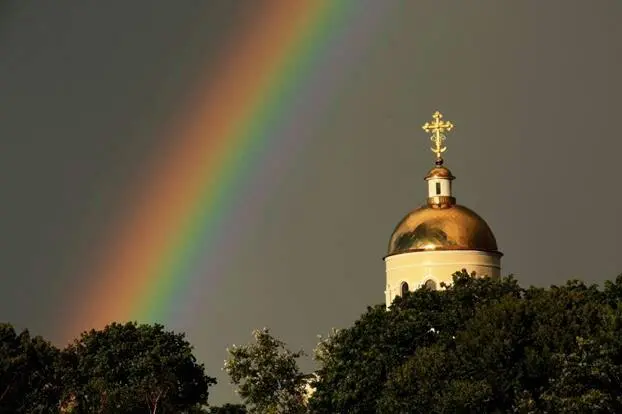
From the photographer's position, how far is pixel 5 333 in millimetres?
80750

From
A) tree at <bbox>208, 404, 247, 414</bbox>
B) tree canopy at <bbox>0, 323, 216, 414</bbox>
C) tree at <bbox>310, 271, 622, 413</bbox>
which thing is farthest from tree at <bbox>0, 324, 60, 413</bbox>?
tree at <bbox>310, 271, 622, 413</bbox>

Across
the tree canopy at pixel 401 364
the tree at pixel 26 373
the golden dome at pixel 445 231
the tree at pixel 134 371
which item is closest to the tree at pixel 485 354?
the tree canopy at pixel 401 364

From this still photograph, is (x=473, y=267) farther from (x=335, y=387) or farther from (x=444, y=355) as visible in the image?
(x=444, y=355)

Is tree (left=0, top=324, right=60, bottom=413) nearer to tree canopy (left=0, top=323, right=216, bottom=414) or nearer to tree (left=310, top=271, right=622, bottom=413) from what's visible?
tree canopy (left=0, top=323, right=216, bottom=414)

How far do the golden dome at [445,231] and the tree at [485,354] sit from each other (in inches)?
373

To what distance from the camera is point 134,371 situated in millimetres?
80188

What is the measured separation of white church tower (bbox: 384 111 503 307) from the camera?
255 ft

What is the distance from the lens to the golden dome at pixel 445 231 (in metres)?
77.8

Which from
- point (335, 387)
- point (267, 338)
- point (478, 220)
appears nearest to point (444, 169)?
point (478, 220)

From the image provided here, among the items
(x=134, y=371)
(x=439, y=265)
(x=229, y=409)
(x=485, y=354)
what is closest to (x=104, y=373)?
(x=134, y=371)

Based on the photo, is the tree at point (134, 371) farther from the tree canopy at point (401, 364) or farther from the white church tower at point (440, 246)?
the white church tower at point (440, 246)

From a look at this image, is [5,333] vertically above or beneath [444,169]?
beneath

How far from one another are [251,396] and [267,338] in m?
3.14

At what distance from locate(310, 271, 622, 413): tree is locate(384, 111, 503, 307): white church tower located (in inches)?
374
